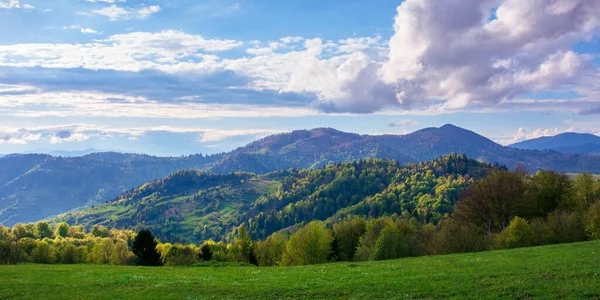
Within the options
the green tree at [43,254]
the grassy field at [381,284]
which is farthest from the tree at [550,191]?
the green tree at [43,254]

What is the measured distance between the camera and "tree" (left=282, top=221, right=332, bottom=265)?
90.2m

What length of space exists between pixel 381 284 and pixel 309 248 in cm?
6175

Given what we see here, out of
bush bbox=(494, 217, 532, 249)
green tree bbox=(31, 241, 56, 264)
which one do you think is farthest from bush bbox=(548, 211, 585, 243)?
green tree bbox=(31, 241, 56, 264)

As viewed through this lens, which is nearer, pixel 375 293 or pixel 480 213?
pixel 375 293

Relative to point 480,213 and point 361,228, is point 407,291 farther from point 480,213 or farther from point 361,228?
point 361,228

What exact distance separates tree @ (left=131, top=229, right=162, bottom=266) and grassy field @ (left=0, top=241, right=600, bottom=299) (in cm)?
4413

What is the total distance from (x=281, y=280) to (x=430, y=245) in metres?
47.1

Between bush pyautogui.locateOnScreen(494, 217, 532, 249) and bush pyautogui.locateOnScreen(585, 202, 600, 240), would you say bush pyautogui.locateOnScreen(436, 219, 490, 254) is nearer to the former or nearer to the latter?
bush pyautogui.locateOnScreen(494, 217, 532, 249)

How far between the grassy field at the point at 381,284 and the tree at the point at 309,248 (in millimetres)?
52597

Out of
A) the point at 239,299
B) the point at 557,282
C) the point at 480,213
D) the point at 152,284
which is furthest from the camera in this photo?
the point at 480,213

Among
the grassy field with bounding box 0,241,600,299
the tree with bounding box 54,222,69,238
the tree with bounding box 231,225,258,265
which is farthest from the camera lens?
the tree with bounding box 54,222,69,238

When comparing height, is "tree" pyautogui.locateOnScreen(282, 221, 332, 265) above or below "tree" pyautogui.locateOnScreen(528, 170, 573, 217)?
below

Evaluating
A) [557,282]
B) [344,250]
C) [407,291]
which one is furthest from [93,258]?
[557,282]

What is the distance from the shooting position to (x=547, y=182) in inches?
3420
